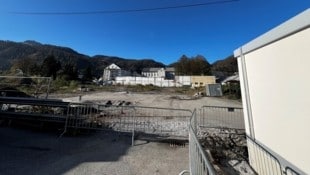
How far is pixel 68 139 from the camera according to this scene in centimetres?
630

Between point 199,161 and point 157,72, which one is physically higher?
point 157,72

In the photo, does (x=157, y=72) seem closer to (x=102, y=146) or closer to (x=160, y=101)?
(x=160, y=101)

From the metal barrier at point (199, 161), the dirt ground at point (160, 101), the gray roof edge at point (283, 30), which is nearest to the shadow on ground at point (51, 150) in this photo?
the metal barrier at point (199, 161)

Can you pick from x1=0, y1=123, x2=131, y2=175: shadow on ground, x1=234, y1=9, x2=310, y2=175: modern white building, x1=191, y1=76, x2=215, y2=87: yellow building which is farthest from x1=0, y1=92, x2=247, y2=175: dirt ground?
x1=191, y1=76, x2=215, y2=87: yellow building

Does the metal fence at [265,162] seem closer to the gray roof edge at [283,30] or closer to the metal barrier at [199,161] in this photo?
the metal barrier at [199,161]

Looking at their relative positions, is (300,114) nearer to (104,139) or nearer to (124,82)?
(104,139)

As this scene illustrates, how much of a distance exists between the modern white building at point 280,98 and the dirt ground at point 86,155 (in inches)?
74.0

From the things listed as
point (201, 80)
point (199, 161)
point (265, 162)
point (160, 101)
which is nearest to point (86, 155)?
point (199, 161)

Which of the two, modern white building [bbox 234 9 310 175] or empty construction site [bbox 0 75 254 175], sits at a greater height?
modern white building [bbox 234 9 310 175]

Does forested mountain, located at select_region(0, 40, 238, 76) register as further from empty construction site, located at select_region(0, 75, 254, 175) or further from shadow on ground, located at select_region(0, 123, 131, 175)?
shadow on ground, located at select_region(0, 123, 131, 175)

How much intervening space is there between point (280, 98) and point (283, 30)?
1236 millimetres

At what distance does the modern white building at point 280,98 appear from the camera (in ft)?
9.59

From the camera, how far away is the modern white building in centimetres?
292

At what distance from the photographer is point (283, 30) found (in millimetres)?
3301
